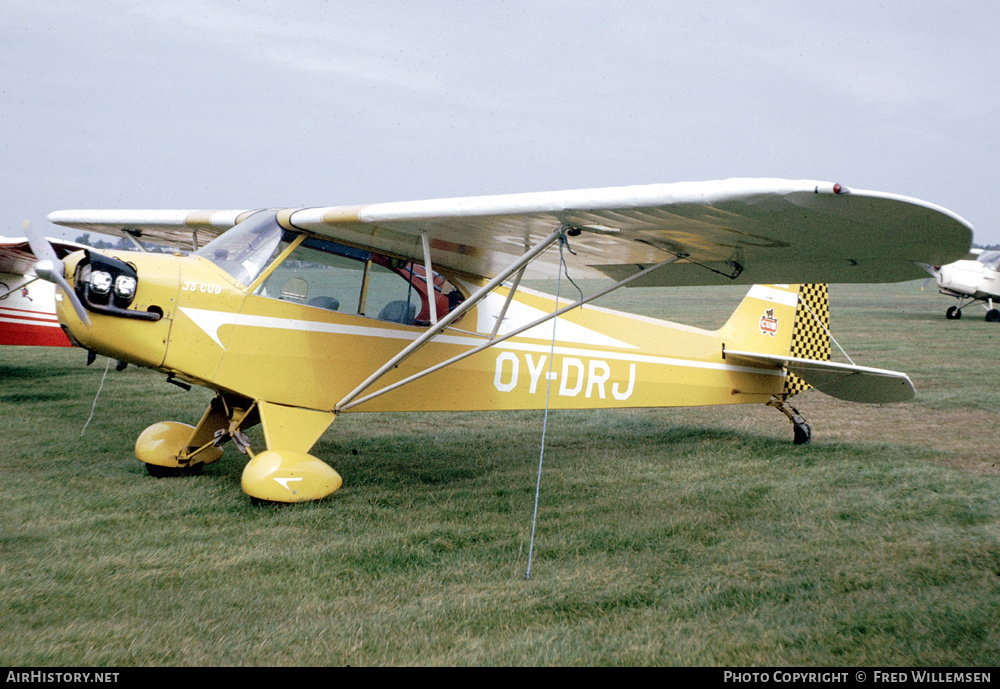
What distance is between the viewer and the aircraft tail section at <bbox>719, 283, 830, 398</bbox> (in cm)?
782

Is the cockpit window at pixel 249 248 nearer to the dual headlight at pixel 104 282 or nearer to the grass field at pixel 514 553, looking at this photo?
the dual headlight at pixel 104 282

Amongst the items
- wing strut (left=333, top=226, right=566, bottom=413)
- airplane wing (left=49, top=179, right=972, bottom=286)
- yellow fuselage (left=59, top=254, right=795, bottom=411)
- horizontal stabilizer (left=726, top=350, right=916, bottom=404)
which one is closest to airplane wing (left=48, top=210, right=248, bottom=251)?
yellow fuselage (left=59, top=254, right=795, bottom=411)

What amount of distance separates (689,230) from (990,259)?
80.1 ft

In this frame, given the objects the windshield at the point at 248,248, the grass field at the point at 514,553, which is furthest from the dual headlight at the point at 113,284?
the grass field at the point at 514,553

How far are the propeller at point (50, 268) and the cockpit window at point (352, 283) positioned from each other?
3.72 ft

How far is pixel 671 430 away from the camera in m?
8.27

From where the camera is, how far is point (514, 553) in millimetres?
4176

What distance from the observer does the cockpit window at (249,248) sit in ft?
17.2

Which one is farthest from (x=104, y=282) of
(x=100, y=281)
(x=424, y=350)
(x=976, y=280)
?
(x=976, y=280)

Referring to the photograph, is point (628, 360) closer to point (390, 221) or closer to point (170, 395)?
point (390, 221)

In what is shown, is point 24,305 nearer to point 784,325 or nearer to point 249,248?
point 249,248

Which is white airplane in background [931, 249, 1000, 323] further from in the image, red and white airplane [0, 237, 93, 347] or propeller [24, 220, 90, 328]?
propeller [24, 220, 90, 328]

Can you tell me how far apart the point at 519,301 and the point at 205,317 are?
2680 millimetres
